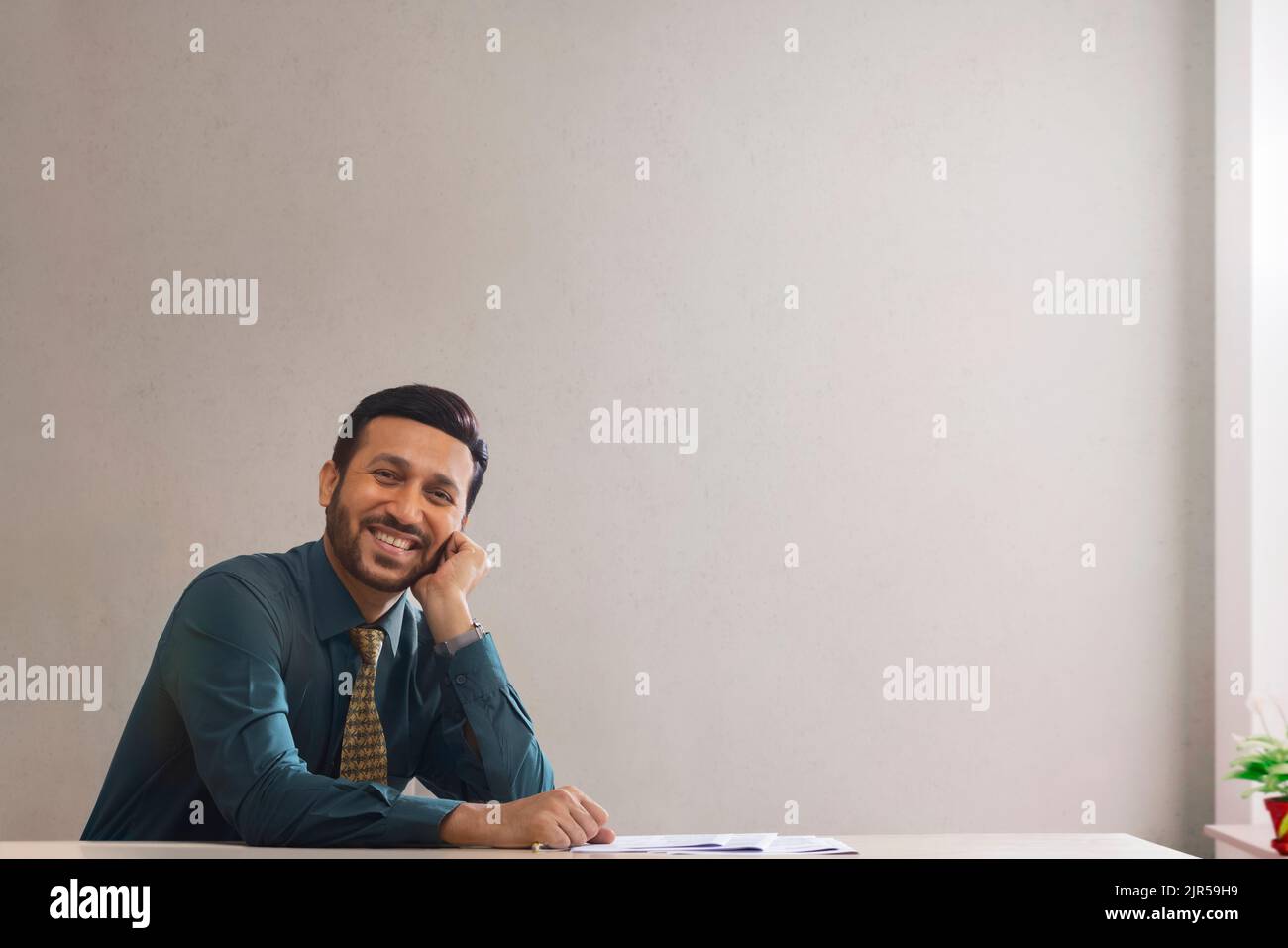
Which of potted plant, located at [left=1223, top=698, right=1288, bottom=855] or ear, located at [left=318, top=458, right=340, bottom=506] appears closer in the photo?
ear, located at [left=318, top=458, right=340, bottom=506]

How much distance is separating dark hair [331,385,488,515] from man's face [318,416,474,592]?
1 centimetres

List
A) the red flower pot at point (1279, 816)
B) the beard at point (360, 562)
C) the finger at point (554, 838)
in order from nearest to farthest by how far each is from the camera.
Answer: the finger at point (554, 838)
the beard at point (360, 562)
the red flower pot at point (1279, 816)

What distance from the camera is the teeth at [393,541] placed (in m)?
1.88

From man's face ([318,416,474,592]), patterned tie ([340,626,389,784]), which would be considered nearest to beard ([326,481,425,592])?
man's face ([318,416,474,592])

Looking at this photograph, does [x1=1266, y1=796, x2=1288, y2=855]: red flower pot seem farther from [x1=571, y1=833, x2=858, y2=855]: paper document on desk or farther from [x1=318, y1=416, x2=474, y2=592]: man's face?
[x1=318, y1=416, x2=474, y2=592]: man's face

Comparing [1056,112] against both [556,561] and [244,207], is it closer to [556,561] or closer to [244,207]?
[556,561]

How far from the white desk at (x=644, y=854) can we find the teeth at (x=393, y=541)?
2.17ft

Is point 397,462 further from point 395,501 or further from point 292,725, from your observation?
point 292,725

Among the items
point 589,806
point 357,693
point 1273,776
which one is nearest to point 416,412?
point 357,693

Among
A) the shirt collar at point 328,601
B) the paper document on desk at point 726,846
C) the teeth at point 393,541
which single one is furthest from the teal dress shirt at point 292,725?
the paper document on desk at point 726,846

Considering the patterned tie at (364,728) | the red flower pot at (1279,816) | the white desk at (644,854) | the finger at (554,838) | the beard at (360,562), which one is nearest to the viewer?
the white desk at (644,854)

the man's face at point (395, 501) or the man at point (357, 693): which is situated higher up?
the man's face at point (395, 501)

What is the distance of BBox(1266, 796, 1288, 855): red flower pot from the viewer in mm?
2424

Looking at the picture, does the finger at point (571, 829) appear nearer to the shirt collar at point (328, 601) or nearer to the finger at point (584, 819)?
the finger at point (584, 819)
